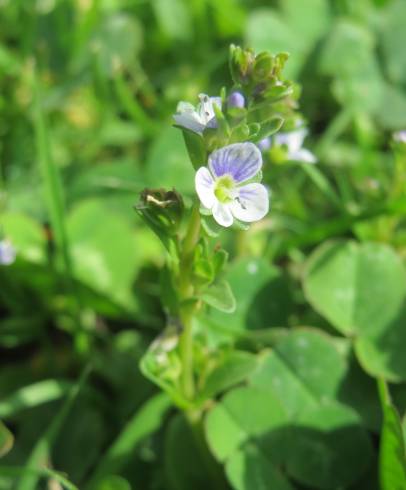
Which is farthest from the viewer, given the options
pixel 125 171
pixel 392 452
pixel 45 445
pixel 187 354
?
pixel 125 171

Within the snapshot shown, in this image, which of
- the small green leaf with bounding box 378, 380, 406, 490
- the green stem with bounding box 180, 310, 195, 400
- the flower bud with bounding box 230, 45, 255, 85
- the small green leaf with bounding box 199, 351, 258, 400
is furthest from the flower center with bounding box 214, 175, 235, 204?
the small green leaf with bounding box 378, 380, 406, 490

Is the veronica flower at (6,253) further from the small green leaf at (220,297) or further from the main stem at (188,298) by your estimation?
the small green leaf at (220,297)

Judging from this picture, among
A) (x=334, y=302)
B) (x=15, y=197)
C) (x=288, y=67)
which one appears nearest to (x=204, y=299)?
(x=334, y=302)

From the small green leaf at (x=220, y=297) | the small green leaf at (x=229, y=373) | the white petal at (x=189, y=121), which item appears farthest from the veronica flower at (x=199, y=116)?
the small green leaf at (x=229, y=373)

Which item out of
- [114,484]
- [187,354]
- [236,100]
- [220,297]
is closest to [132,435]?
[114,484]

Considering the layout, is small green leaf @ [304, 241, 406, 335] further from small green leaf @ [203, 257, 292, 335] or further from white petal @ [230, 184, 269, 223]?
white petal @ [230, 184, 269, 223]

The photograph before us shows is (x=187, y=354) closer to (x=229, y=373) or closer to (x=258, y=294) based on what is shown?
(x=229, y=373)
